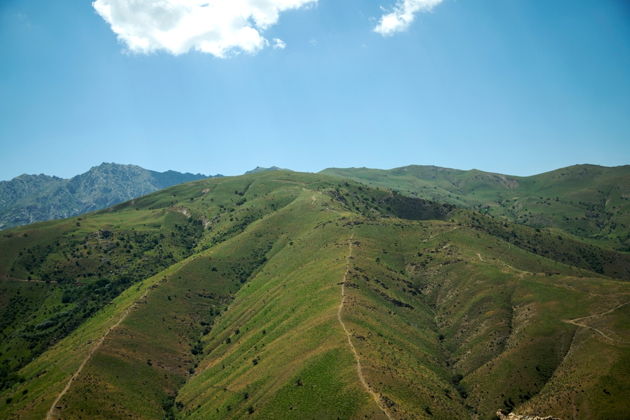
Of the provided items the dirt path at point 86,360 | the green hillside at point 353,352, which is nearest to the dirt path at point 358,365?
the green hillside at point 353,352

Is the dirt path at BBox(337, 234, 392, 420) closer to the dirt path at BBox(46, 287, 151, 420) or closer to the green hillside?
the green hillside

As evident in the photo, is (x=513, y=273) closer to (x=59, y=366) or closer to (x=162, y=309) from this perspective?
(x=162, y=309)

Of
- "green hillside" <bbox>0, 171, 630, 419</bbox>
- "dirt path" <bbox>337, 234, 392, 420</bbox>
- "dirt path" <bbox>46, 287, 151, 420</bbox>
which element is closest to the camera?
"dirt path" <bbox>337, 234, 392, 420</bbox>

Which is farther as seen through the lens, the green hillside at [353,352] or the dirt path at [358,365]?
the green hillside at [353,352]

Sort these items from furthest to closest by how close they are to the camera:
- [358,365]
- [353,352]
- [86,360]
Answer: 1. [86,360]
2. [353,352]
3. [358,365]

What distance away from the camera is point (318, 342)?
130000mm

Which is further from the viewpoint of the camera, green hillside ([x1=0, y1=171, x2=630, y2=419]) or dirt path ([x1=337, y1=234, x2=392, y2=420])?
green hillside ([x1=0, y1=171, x2=630, y2=419])

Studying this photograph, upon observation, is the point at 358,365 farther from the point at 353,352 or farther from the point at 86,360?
the point at 86,360

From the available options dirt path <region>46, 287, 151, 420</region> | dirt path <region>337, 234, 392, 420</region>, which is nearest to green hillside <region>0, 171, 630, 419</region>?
dirt path <region>337, 234, 392, 420</region>

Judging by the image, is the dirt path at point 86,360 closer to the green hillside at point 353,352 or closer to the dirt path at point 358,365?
the green hillside at point 353,352

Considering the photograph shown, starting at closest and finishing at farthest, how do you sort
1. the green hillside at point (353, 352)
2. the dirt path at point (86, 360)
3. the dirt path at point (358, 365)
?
1. the dirt path at point (358, 365)
2. the green hillside at point (353, 352)
3. the dirt path at point (86, 360)

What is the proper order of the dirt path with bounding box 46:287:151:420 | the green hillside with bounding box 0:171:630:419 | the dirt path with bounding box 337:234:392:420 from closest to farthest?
the dirt path with bounding box 337:234:392:420 < the green hillside with bounding box 0:171:630:419 < the dirt path with bounding box 46:287:151:420

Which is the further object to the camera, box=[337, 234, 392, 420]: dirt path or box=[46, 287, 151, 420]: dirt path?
box=[46, 287, 151, 420]: dirt path

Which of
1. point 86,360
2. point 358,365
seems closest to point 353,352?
point 358,365
